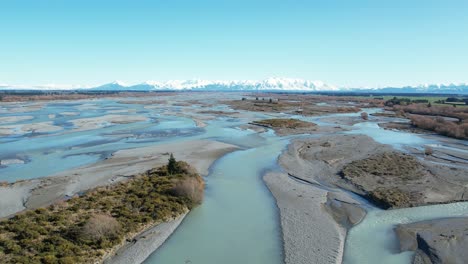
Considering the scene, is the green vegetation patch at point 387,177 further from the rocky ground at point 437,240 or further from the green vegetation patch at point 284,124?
the green vegetation patch at point 284,124

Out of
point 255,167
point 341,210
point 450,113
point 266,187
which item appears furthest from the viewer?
point 450,113

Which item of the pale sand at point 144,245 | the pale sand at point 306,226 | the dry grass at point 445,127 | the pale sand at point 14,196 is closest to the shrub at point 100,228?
the pale sand at point 144,245

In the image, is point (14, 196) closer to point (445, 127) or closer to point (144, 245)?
point (144, 245)

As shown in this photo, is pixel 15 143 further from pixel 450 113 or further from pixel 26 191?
pixel 450 113

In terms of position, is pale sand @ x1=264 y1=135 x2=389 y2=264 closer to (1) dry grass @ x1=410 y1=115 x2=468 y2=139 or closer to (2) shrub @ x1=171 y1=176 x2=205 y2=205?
(2) shrub @ x1=171 y1=176 x2=205 y2=205

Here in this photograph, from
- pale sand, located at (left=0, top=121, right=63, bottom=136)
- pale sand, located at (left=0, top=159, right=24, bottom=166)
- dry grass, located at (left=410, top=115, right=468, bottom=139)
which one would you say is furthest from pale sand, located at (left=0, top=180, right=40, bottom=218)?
dry grass, located at (left=410, top=115, right=468, bottom=139)

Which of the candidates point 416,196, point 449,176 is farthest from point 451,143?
point 416,196
